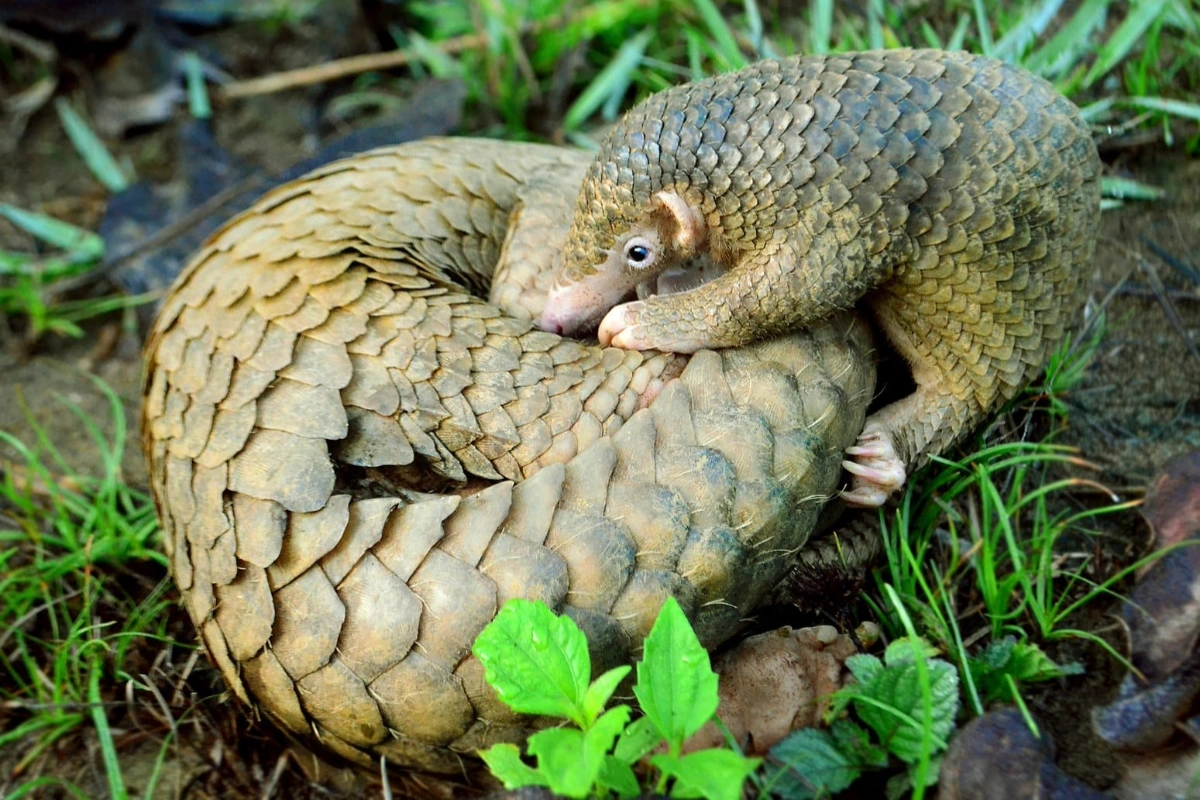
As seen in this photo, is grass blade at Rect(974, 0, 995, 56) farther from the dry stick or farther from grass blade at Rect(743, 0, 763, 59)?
the dry stick

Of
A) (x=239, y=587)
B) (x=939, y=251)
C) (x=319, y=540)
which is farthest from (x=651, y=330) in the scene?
(x=239, y=587)

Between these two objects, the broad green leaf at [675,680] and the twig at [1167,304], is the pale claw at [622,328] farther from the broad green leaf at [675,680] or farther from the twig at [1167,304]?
the twig at [1167,304]

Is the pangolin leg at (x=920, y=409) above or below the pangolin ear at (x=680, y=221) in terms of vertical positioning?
below

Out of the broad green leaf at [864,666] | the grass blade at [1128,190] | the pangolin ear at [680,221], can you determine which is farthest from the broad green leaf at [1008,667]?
the grass blade at [1128,190]

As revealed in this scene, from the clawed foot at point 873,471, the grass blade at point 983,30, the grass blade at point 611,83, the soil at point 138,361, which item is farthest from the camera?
the grass blade at point 611,83

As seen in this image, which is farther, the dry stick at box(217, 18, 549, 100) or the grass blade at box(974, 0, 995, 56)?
the dry stick at box(217, 18, 549, 100)

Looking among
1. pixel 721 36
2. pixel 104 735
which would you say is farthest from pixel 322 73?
pixel 104 735

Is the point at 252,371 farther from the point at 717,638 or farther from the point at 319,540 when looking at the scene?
the point at 717,638

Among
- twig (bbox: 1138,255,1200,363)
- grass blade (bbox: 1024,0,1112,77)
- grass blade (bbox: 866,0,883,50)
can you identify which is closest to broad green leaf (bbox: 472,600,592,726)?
twig (bbox: 1138,255,1200,363)
